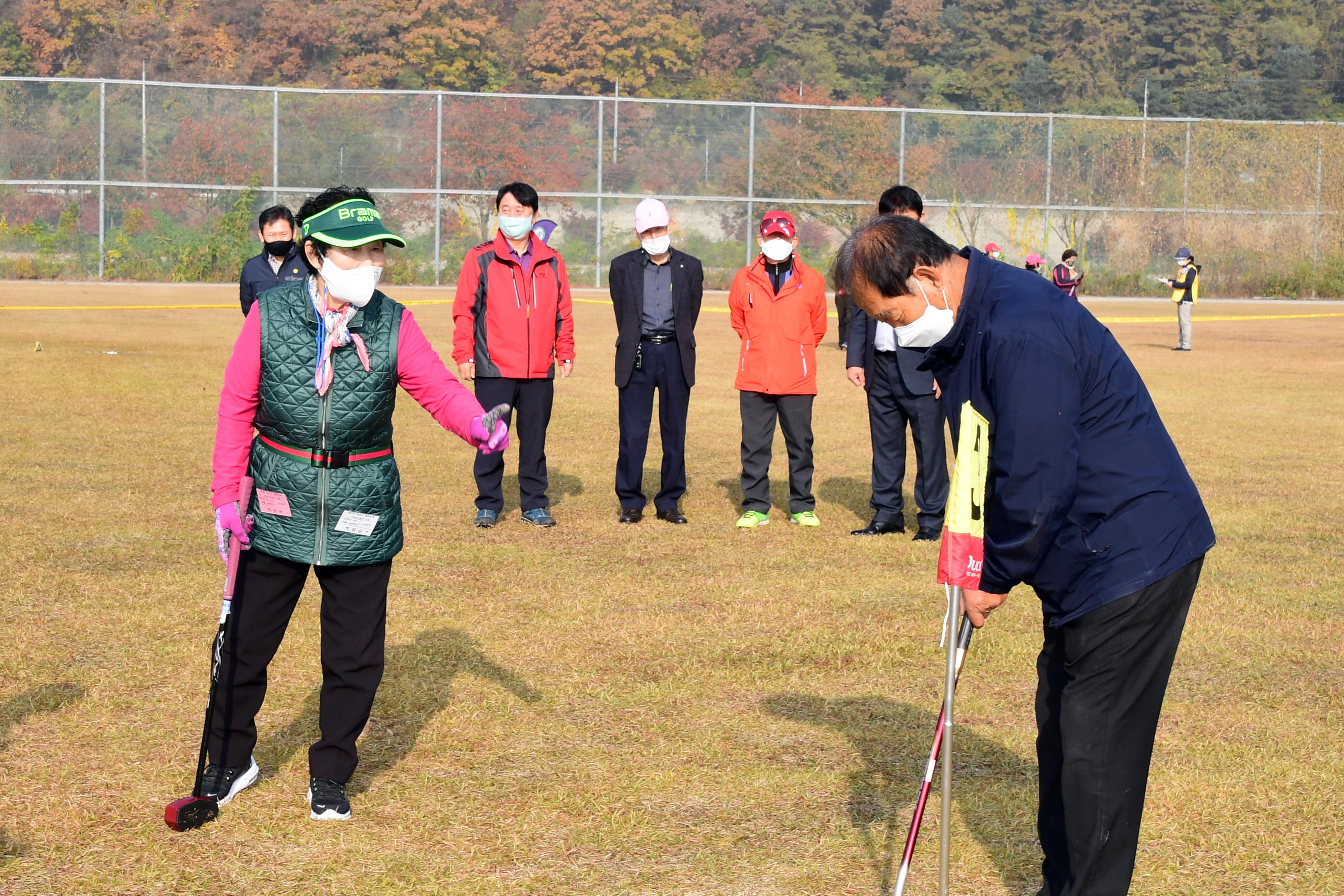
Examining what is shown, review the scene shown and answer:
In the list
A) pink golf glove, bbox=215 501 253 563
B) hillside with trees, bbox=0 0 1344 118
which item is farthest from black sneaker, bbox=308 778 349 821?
hillside with trees, bbox=0 0 1344 118

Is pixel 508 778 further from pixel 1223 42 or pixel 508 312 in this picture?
pixel 1223 42

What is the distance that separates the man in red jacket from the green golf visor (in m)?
4.56

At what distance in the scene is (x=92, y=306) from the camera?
26.9m

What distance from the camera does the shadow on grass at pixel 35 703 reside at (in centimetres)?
538

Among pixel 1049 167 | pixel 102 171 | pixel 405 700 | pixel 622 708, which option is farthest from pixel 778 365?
pixel 1049 167

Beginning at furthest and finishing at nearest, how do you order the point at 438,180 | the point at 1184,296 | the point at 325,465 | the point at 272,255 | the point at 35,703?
the point at 438,180 < the point at 1184,296 < the point at 272,255 < the point at 35,703 < the point at 325,465

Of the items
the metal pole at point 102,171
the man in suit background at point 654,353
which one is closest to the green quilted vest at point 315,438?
the man in suit background at point 654,353

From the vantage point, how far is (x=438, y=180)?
1415 inches

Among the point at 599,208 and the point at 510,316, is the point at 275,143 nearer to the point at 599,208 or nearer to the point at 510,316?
the point at 599,208

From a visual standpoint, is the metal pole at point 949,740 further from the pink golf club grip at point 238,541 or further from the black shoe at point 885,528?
the black shoe at point 885,528

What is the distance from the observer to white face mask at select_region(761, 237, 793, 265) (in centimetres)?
942

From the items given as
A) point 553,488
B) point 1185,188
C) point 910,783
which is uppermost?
point 1185,188

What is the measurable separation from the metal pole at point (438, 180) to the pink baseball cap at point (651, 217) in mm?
26527

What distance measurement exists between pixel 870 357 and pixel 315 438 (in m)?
5.27
